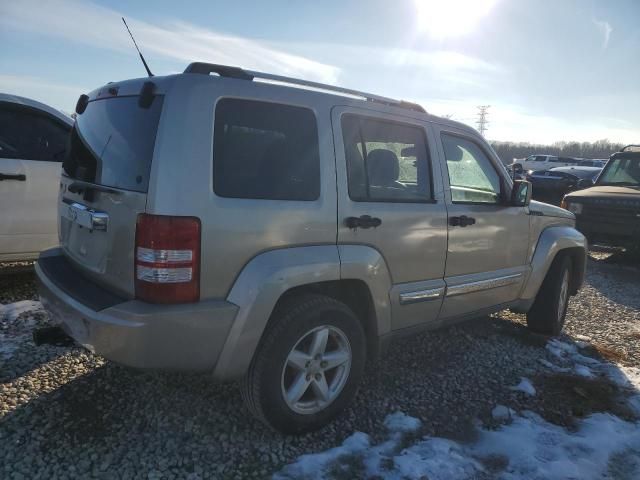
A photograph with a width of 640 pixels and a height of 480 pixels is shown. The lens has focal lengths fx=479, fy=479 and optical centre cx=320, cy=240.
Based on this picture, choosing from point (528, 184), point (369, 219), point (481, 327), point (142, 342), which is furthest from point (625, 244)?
point (142, 342)

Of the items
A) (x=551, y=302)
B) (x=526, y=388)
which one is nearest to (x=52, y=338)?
(x=526, y=388)

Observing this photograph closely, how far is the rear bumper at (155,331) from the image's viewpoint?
2.15 meters

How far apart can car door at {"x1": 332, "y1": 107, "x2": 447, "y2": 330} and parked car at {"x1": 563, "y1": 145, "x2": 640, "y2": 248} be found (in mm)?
6201

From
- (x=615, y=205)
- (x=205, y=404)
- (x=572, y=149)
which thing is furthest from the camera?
(x=572, y=149)

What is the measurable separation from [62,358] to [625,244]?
8423 millimetres

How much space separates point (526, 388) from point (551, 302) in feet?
4.30

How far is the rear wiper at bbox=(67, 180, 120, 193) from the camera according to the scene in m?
2.43

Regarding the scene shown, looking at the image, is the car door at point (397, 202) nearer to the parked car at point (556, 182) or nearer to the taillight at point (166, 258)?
the taillight at point (166, 258)

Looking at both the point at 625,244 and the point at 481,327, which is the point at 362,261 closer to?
the point at 481,327

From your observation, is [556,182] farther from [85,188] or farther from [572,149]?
[572,149]

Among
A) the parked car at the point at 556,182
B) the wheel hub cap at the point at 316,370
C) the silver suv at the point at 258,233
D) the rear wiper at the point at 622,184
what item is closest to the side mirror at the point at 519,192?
the silver suv at the point at 258,233

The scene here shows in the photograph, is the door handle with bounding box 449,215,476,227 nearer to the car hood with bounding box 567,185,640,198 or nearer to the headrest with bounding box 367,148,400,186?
the headrest with bounding box 367,148,400,186

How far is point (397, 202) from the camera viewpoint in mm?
3021

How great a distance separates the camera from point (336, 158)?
2.71 meters
